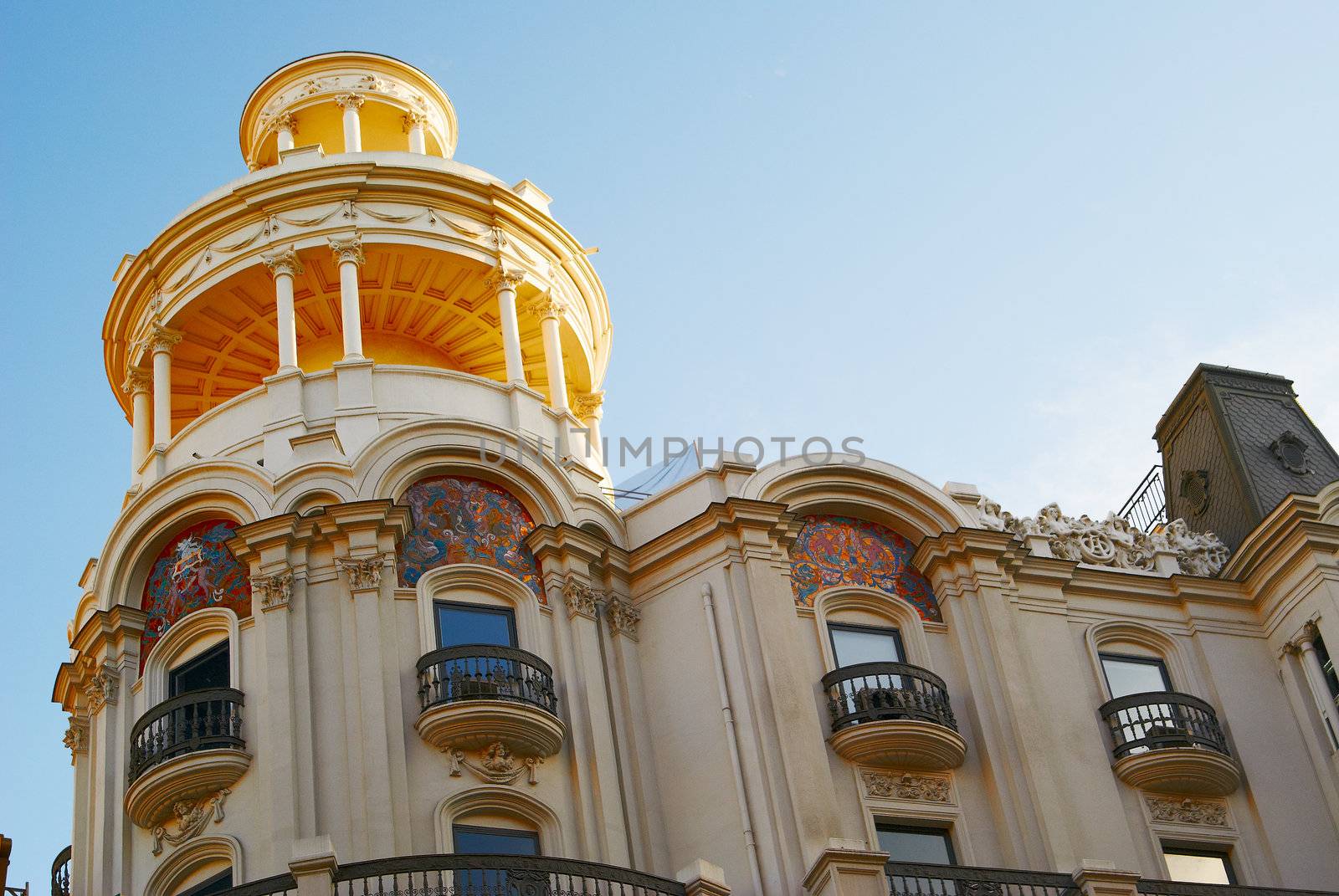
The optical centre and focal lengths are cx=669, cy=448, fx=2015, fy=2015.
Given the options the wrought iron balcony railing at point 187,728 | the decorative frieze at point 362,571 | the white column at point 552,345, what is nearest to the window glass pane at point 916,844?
the decorative frieze at point 362,571

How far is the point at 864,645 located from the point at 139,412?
13.1m

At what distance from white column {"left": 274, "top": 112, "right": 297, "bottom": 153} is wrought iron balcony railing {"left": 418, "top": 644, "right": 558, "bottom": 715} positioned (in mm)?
14396

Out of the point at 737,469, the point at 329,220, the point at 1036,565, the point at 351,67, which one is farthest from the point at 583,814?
the point at 351,67

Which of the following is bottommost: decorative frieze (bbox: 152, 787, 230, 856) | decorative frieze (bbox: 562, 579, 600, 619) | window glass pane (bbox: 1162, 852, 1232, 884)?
window glass pane (bbox: 1162, 852, 1232, 884)

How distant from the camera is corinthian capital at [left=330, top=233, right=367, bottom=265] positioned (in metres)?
33.0

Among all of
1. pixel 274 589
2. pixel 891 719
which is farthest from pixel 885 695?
pixel 274 589

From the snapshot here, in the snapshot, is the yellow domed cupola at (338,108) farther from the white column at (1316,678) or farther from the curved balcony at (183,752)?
the white column at (1316,678)

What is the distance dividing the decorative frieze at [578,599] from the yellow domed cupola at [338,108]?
12283 millimetres

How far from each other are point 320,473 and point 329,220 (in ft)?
19.2

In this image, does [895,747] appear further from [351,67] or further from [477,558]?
[351,67]

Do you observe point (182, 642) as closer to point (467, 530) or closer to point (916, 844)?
point (467, 530)

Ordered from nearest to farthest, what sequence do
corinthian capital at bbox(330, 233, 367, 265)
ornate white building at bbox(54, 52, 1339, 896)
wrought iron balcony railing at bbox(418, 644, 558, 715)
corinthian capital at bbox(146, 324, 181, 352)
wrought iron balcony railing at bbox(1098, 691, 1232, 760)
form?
ornate white building at bbox(54, 52, 1339, 896)
wrought iron balcony railing at bbox(418, 644, 558, 715)
wrought iron balcony railing at bbox(1098, 691, 1232, 760)
corinthian capital at bbox(330, 233, 367, 265)
corinthian capital at bbox(146, 324, 181, 352)

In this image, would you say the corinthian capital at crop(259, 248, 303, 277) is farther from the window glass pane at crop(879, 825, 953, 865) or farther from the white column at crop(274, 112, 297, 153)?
the window glass pane at crop(879, 825, 953, 865)

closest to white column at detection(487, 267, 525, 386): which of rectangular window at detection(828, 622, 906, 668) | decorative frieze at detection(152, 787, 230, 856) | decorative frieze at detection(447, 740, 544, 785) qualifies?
rectangular window at detection(828, 622, 906, 668)
